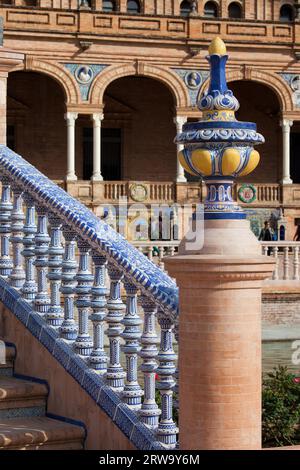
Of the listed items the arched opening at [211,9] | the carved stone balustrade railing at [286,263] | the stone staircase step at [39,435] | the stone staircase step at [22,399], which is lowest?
the stone staircase step at [39,435]

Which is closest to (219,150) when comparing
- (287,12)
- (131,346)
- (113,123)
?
(131,346)

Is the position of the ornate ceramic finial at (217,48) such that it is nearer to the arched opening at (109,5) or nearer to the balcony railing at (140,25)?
the balcony railing at (140,25)

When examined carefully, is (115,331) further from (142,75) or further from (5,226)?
(142,75)

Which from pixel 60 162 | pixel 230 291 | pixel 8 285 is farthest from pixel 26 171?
pixel 60 162

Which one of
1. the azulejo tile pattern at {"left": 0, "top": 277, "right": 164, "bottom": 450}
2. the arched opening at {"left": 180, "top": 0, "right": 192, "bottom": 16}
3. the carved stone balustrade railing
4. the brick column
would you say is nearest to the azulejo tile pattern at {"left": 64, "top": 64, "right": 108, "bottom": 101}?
the arched opening at {"left": 180, "top": 0, "right": 192, "bottom": 16}

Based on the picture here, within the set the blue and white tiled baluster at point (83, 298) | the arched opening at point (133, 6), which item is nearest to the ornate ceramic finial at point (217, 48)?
the blue and white tiled baluster at point (83, 298)

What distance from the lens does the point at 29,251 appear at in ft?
22.2

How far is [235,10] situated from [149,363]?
104 ft

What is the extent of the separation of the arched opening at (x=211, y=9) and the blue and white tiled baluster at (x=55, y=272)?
99.5 feet

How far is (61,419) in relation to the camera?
6.16 m

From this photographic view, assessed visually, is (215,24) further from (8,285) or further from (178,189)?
(8,285)

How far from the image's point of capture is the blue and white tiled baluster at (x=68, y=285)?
6.30m

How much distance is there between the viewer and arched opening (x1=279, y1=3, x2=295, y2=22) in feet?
120

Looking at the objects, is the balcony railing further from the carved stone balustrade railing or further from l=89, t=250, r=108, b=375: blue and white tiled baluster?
l=89, t=250, r=108, b=375: blue and white tiled baluster
